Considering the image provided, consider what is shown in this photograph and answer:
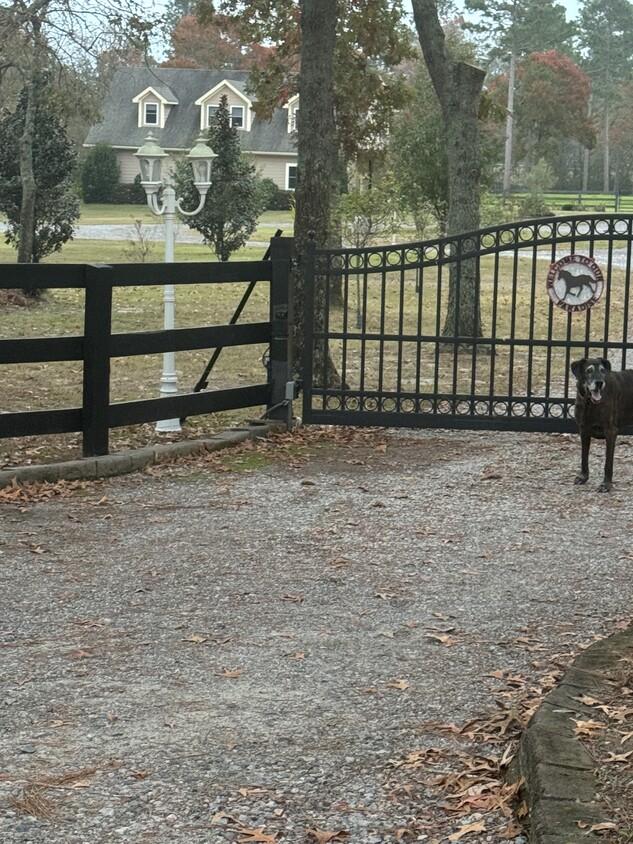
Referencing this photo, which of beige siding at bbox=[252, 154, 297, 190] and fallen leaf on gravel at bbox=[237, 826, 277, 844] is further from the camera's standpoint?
beige siding at bbox=[252, 154, 297, 190]

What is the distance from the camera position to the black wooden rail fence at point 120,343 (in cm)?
973

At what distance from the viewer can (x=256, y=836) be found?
4.02 m

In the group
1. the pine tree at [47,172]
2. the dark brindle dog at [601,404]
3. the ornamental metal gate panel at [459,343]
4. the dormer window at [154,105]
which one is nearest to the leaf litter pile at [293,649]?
the dark brindle dog at [601,404]

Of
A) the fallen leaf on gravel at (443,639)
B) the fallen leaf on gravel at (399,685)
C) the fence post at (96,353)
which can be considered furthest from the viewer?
the fence post at (96,353)

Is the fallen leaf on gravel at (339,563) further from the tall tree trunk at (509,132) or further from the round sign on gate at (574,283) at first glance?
the tall tree trunk at (509,132)

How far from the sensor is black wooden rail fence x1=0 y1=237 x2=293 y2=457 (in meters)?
9.73

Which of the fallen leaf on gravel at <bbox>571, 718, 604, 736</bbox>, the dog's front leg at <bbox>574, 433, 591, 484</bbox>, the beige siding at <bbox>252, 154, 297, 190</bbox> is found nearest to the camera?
the fallen leaf on gravel at <bbox>571, 718, 604, 736</bbox>

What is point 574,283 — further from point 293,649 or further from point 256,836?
point 256,836

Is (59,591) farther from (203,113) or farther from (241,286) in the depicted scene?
(203,113)

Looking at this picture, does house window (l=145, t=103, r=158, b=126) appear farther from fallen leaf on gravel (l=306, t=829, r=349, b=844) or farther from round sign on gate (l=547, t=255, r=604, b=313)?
fallen leaf on gravel (l=306, t=829, r=349, b=844)

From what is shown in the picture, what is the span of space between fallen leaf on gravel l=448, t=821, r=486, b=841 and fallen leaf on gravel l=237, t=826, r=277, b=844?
55 centimetres

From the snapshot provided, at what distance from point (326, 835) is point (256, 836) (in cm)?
22

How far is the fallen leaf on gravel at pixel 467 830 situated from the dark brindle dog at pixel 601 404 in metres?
5.89

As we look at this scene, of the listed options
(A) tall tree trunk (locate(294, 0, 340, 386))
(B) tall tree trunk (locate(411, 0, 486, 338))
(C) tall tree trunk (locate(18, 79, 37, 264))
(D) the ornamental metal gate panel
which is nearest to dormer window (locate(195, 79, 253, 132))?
(C) tall tree trunk (locate(18, 79, 37, 264))
